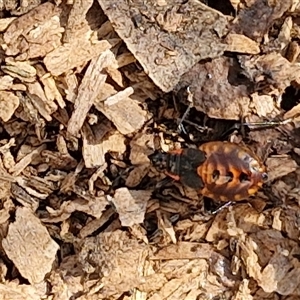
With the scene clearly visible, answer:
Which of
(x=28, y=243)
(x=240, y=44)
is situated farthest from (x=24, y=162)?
(x=240, y=44)

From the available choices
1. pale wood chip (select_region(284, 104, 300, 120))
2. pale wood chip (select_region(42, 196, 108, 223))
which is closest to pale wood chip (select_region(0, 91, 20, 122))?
pale wood chip (select_region(42, 196, 108, 223))

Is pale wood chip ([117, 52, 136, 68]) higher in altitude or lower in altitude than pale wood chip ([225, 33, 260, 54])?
lower

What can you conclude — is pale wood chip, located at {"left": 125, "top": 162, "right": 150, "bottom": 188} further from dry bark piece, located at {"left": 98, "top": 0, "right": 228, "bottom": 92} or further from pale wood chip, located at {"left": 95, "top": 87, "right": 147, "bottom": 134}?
dry bark piece, located at {"left": 98, "top": 0, "right": 228, "bottom": 92}

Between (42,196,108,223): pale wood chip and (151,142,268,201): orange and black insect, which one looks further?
(42,196,108,223): pale wood chip

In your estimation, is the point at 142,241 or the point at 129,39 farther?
the point at 142,241

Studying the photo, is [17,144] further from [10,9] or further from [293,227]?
[293,227]

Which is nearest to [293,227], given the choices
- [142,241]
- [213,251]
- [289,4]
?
[213,251]

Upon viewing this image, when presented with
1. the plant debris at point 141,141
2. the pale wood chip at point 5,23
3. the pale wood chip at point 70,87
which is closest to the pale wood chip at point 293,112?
the plant debris at point 141,141
